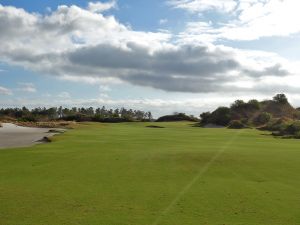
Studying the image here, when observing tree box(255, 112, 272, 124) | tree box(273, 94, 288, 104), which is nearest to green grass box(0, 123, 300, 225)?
tree box(255, 112, 272, 124)

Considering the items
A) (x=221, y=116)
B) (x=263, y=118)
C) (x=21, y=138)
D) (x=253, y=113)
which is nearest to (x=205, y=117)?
(x=221, y=116)

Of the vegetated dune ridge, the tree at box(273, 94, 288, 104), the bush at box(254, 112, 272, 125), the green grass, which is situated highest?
the tree at box(273, 94, 288, 104)

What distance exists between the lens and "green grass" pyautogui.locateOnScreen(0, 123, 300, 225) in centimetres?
1203

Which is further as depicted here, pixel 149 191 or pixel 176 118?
pixel 176 118

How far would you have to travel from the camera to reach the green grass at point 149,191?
39.5 feet

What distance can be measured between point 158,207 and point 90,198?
255cm

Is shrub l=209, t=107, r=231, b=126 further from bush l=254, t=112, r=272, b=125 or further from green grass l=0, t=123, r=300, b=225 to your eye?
green grass l=0, t=123, r=300, b=225

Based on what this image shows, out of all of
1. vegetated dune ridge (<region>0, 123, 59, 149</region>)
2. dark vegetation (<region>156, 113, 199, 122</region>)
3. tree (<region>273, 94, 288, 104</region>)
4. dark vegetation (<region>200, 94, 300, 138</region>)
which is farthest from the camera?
dark vegetation (<region>156, 113, 199, 122</region>)

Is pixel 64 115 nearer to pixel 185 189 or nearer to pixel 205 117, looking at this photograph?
pixel 205 117

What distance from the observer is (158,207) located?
520 inches

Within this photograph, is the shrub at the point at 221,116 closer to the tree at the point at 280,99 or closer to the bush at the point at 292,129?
the tree at the point at 280,99

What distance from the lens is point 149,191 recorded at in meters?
15.7

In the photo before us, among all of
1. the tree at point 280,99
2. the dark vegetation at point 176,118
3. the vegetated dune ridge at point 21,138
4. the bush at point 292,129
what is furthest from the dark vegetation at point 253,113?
the vegetated dune ridge at point 21,138

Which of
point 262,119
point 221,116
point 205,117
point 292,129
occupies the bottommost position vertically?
point 292,129
